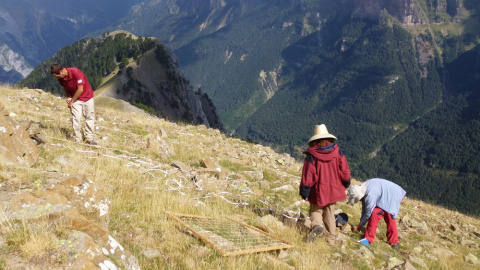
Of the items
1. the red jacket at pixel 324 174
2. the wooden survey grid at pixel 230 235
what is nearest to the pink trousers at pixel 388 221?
the red jacket at pixel 324 174

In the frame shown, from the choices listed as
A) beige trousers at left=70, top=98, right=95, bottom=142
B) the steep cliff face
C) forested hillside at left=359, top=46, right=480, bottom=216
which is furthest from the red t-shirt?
forested hillside at left=359, top=46, right=480, bottom=216

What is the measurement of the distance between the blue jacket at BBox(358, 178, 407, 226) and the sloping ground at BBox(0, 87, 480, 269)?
0.78 meters

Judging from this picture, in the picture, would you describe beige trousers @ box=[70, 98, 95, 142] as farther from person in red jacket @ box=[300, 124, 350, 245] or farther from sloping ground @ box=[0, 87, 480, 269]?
person in red jacket @ box=[300, 124, 350, 245]

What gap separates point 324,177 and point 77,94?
714 cm

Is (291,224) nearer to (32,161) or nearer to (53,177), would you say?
(53,177)

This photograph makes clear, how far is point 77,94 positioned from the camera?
30.7ft

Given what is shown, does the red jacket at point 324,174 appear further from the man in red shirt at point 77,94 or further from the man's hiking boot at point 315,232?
the man in red shirt at point 77,94

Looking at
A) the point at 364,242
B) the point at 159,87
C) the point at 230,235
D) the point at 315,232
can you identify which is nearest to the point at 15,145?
the point at 230,235

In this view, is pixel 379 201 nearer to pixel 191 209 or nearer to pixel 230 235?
pixel 230 235

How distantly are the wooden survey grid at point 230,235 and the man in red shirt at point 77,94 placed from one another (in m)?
5.54

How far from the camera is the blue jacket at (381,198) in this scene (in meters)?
8.17

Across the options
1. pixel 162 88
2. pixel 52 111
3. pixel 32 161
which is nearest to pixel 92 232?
pixel 32 161

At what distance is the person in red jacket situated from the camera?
22.3 feet

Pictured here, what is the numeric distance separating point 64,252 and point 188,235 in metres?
2.32
